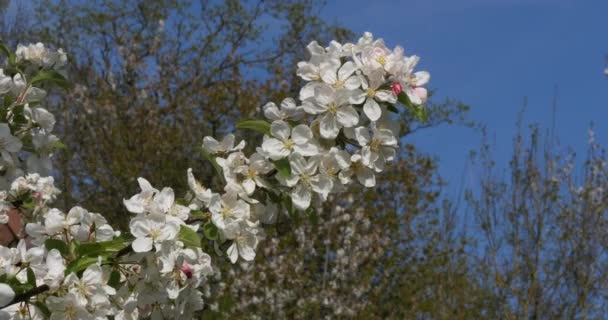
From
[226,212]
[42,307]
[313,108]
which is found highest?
[313,108]

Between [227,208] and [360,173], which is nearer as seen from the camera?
[227,208]

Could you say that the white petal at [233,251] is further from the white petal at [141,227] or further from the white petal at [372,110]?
the white petal at [372,110]

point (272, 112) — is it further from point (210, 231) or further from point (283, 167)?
point (210, 231)

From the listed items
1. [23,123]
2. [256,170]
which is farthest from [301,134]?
[23,123]

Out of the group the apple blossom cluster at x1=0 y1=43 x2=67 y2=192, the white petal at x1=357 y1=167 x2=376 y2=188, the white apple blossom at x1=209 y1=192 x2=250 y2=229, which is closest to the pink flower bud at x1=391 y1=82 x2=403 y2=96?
the white petal at x1=357 y1=167 x2=376 y2=188

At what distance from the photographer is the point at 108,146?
11258mm

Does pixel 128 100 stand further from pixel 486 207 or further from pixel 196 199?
→ pixel 196 199

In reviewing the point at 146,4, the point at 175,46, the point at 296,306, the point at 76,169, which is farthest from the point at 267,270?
the point at 146,4

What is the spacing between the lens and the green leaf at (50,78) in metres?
3.07

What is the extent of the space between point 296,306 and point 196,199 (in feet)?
25.5

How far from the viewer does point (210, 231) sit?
2299mm

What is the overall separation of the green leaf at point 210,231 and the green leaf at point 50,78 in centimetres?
108

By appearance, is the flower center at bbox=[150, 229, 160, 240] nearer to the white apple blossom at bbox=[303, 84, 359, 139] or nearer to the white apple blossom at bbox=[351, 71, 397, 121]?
the white apple blossom at bbox=[303, 84, 359, 139]

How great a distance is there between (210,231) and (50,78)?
3.76ft
